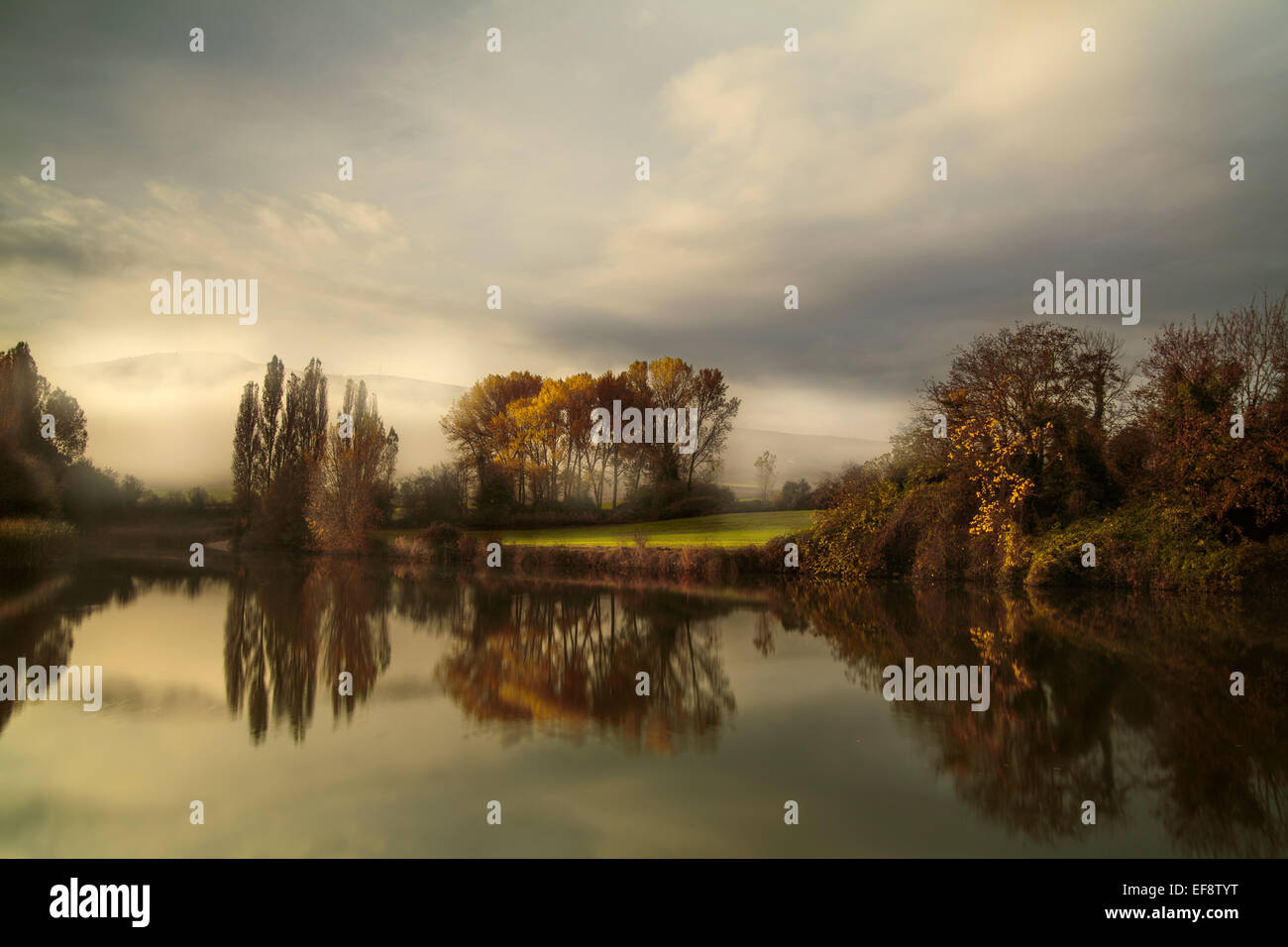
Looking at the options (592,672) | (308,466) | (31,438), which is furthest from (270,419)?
(592,672)

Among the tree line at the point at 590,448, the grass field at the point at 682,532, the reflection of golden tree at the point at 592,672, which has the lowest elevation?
the reflection of golden tree at the point at 592,672

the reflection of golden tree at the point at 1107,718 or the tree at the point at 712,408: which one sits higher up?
the tree at the point at 712,408

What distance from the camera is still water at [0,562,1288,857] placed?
487cm

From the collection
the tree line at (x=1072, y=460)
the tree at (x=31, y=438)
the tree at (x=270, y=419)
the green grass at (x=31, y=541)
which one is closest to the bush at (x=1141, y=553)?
the tree line at (x=1072, y=460)

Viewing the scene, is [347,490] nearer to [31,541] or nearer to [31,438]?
[31,541]

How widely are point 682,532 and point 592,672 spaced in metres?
23.4

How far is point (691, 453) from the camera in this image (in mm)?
38125

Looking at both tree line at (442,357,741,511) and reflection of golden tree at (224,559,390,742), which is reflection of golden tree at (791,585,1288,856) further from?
tree line at (442,357,741,511)

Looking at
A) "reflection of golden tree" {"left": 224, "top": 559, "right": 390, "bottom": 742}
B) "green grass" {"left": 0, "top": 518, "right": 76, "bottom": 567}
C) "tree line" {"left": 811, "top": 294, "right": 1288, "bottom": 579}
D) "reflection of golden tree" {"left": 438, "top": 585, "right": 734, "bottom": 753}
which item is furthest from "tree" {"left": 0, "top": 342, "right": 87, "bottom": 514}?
"tree line" {"left": 811, "top": 294, "right": 1288, "bottom": 579}

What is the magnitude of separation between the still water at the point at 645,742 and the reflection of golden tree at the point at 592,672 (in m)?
0.06

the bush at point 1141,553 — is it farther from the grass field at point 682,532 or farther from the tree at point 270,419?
the tree at point 270,419

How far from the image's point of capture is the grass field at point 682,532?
28.7 meters
